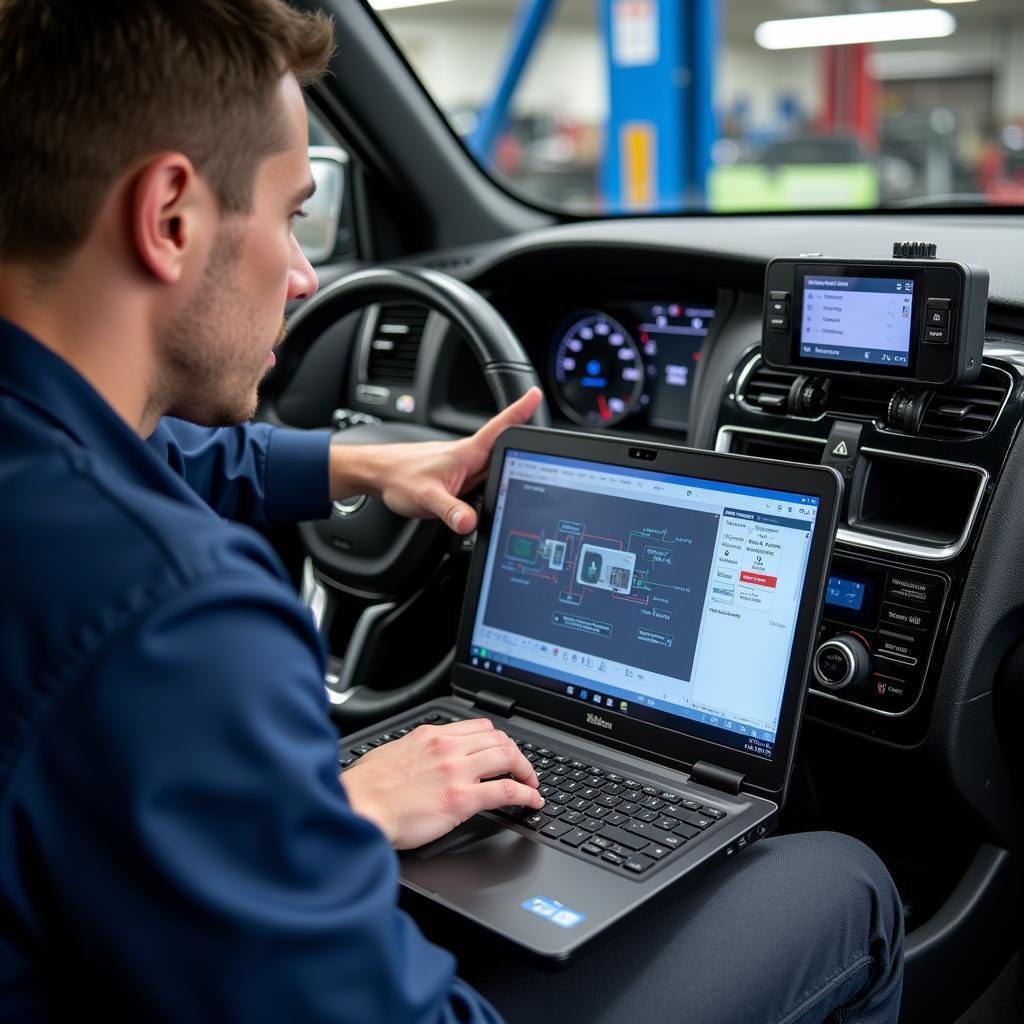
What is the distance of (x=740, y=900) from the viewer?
102 centimetres

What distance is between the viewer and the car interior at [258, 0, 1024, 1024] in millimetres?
1300

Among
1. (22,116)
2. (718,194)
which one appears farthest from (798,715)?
(718,194)

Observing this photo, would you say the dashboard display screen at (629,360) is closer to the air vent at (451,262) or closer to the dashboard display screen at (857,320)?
the air vent at (451,262)

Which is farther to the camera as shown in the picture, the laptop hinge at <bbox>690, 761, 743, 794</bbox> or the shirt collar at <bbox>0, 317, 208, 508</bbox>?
the laptop hinge at <bbox>690, 761, 743, 794</bbox>

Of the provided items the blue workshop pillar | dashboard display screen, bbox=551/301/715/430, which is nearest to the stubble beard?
dashboard display screen, bbox=551/301/715/430

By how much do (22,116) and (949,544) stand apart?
99cm

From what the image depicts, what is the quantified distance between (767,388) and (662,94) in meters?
5.43

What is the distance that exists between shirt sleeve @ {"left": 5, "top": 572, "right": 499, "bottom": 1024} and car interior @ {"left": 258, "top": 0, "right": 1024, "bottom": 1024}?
0.84m

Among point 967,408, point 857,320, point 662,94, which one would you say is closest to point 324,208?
point 857,320

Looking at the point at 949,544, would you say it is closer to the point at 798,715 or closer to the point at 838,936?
the point at 798,715

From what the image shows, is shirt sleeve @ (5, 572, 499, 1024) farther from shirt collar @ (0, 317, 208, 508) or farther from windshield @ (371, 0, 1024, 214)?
windshield @ (371, 0, 1024, 214)

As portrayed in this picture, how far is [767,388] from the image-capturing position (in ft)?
4.96

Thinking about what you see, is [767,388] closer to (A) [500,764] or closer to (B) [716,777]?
(B) [716,777]

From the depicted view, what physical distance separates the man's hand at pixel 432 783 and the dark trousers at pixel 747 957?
138 mm
